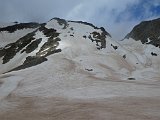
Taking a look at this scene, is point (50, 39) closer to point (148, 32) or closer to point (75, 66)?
point (75, 66)

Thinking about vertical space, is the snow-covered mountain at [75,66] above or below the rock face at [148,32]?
below

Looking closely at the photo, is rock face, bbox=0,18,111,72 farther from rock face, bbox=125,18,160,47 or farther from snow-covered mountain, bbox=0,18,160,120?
rock face, bbox=125,18,160,47

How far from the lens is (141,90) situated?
131 feet

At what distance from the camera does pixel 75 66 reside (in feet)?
199

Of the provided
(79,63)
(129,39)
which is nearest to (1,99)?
(79,63)

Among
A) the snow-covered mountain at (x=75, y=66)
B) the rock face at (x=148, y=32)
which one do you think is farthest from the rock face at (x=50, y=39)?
the rock face at (x=148, y=32)

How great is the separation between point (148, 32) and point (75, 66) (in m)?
63.7

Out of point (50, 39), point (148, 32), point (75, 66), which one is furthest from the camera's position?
point (148, 32)

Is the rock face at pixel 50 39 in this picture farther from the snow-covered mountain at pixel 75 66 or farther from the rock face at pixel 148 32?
the rock face at pixel 148 32

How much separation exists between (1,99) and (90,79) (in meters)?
16.0

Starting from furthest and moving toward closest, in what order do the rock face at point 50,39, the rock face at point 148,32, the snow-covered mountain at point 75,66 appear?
the rock face at point 148,32
the rock face at point 50,39
the snow-covered mountain at point 75,66

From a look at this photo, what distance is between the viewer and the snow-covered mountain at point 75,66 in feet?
128

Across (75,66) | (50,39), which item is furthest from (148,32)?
(75,66)

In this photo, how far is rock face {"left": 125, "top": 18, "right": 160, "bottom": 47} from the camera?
109744 mm
